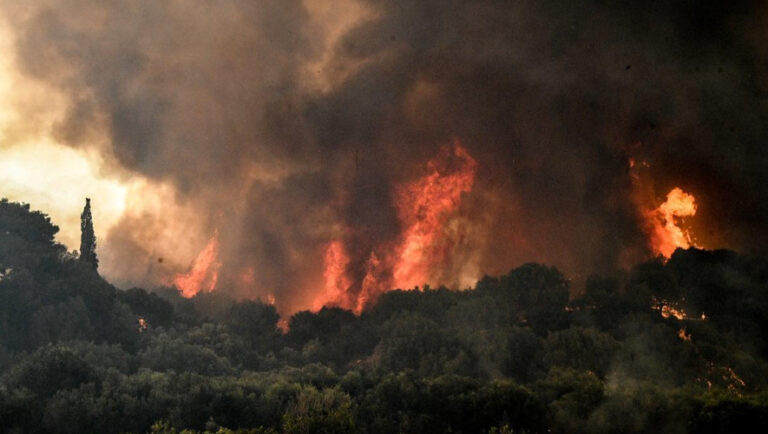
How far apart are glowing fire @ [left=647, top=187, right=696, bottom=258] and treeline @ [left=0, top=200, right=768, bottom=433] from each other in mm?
4442

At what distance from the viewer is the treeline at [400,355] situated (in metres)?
60.2

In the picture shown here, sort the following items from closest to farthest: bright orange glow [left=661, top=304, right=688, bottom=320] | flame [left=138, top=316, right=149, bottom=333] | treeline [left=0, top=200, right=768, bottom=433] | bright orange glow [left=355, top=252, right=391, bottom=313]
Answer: treeline [left=0, top=200, right=768, bottom=433], bright orange glow [left=661, top=304, right=688, bottom=320], flame [left=138, top=316, right=149, bottom=333], bright orange glow [left=355, top=252, right=391, bottom=313]

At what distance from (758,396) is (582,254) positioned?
165 ft

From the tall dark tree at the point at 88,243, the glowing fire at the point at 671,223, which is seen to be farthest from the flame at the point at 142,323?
the glowing fire at the point at 671,223

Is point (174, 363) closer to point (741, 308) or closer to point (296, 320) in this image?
point (296, 320)

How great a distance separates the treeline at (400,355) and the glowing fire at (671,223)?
14.6 ft

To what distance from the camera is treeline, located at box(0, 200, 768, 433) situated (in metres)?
60.2

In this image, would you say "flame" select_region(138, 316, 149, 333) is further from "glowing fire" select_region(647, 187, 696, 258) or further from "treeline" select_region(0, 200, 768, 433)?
"glowing fire" select_region(647, 187, 696, 258)

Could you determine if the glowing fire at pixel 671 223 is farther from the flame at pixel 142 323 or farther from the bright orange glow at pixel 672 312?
the flame at pixel 142 323

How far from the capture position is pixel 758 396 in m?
58.2

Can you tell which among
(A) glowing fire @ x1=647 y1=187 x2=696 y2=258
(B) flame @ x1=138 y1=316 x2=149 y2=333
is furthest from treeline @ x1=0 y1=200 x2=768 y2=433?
(A) glowing fire @ x1=647 y1=187 x2=696 y2=258

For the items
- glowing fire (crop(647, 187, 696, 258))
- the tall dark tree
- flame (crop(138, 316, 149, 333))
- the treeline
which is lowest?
the treeline

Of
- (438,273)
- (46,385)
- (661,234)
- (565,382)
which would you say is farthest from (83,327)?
(661,234)

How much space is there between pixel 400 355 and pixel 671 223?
39.6 m
